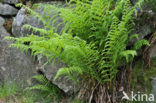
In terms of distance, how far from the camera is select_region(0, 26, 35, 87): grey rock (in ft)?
10.3

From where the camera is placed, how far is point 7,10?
363cm

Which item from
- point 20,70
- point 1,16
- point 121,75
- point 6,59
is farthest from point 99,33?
point 1,16

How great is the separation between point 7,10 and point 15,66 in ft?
3.88

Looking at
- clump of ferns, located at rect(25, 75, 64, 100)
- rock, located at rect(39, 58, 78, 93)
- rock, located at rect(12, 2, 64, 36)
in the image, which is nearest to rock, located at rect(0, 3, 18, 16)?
rock, located at rect(12, 2, 64, 36)

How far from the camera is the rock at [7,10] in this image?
363cm

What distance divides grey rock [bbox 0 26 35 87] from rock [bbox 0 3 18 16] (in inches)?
25.4

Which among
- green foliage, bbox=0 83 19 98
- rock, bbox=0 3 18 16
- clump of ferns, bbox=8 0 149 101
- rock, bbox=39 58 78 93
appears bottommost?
green foliage, bbox=0 83 19 98

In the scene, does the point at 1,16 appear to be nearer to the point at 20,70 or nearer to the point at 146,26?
the point at 20,70

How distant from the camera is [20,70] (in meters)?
3.18

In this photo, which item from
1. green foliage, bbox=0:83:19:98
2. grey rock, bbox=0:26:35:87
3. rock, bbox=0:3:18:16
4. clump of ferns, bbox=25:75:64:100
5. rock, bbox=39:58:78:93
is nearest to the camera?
rock, bbox=39:58:78:93

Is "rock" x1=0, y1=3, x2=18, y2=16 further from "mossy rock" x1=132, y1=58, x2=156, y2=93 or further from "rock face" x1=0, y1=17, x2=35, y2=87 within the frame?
"mossy rock" x1=132, y1=58, x2=156, y2=93

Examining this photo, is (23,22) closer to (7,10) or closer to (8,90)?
(7,10)

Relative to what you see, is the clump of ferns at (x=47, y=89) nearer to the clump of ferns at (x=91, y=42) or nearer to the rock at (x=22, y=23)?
the clump of ferns at (x=91, y=42)

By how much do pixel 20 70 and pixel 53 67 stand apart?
666 millimetres
